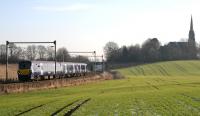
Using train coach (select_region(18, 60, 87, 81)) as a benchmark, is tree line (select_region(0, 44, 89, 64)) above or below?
above

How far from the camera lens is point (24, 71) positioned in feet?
206

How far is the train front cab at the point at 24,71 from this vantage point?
62.3m

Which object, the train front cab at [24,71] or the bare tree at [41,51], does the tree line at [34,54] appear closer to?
the bare tree at [41,51]

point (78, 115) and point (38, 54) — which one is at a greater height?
point (38, 54)

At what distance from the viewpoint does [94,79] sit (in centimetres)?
9319

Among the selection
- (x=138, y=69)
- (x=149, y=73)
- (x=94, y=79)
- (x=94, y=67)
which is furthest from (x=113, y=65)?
(x=94, y=79)

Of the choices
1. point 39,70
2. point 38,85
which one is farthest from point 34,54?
point 38,85

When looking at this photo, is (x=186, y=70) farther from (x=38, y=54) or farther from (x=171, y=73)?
(x=38, y=54)

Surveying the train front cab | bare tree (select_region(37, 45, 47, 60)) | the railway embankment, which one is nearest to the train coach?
the train front cab

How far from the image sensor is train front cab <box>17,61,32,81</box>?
62.3m

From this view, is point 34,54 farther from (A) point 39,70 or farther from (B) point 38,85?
(B) point 38,85

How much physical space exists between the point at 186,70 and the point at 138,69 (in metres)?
20.4

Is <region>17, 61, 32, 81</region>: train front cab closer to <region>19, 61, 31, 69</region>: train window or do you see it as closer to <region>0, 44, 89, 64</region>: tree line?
<region>19, 61, 31, 69</region>: train window

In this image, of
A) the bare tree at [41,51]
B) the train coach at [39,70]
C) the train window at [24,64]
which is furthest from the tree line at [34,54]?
the train window at [24,64]
